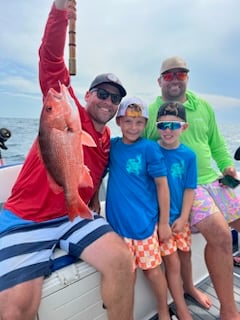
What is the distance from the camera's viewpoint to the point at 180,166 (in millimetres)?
1961

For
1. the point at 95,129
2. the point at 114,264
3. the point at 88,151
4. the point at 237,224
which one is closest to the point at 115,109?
the point at 95,129

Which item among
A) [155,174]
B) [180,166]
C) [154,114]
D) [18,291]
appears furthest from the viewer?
[154,114]

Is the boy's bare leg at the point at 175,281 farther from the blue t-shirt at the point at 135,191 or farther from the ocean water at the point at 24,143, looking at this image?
the ocean water at the point at 24,143

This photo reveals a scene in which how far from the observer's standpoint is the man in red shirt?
4.56 ft

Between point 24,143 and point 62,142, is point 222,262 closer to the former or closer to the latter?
point 62,142

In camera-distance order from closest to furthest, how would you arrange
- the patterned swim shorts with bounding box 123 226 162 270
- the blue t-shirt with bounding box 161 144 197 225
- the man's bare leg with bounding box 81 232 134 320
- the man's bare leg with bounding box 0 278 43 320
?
1. the man's bare leg with bounding box 0 278 43 320
2. the man's bare leg with bounding box 81 232 134 320
3. the patterned swim shorts with bounding box 123 226 162 270
4. the blue t-shirt with bounding box 161 144 197 225

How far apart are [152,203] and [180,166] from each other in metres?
0.37

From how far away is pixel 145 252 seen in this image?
174cm

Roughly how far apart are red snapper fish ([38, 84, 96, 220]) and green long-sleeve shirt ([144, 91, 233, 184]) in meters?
1.06

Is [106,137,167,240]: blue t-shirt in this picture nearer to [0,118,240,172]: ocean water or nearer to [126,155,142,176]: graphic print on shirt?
[126,155,142,176]: graphic print on shirt

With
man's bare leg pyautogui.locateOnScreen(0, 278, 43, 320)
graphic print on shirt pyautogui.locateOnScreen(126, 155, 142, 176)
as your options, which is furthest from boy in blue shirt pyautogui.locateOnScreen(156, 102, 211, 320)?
man's bare leg pyautogui.locateOnScreen(0, 278, 43, 320)

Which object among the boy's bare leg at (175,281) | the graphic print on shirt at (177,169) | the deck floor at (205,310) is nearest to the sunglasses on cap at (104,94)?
the graphic print on shirt at (177,169)

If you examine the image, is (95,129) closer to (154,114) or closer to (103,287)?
(154,114)

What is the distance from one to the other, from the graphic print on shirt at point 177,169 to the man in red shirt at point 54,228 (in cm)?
52
